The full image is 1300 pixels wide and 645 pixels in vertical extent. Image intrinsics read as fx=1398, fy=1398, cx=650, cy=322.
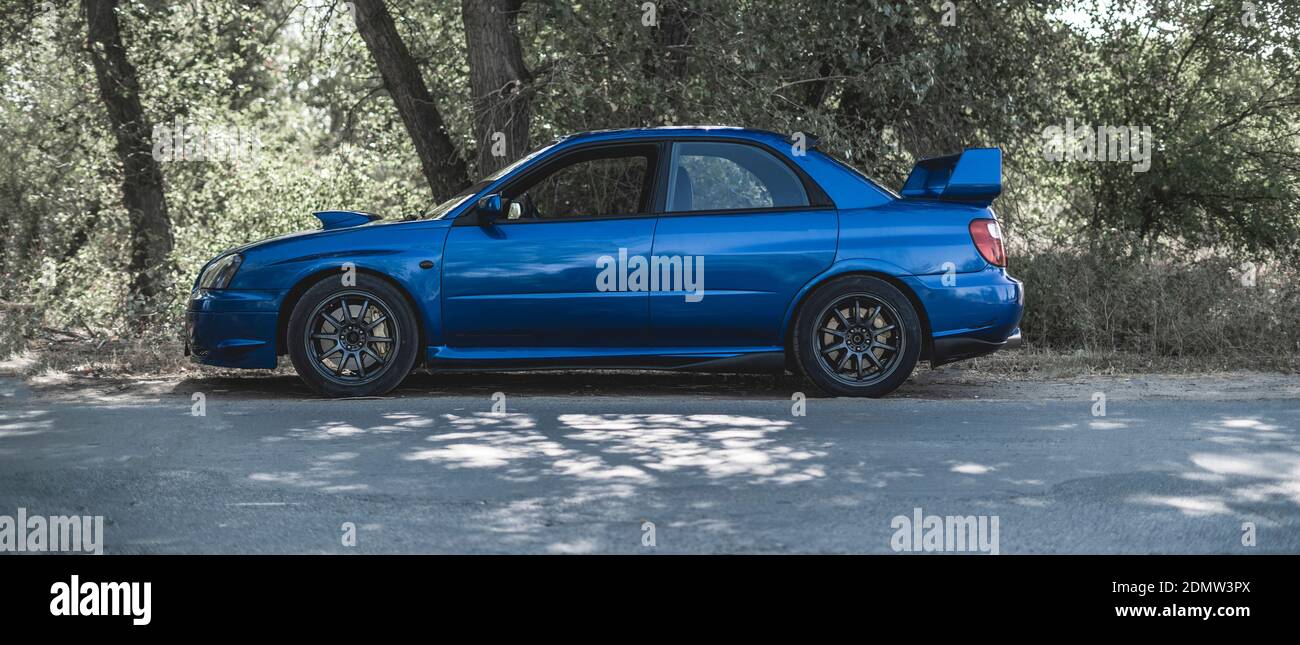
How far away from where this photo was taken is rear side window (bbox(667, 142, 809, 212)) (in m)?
9.15

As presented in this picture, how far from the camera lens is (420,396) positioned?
29.9 ft

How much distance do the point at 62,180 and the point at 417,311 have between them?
12.3 m

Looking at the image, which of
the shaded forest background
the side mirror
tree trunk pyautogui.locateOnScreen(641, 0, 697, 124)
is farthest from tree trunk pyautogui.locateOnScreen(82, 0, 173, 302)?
the side mirror

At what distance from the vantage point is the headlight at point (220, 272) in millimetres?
9141

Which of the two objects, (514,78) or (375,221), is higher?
(514,78)

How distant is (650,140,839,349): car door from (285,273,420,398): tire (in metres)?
1.63

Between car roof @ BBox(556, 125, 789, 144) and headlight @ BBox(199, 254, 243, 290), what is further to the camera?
car roof @ BBox(556, 125, 789, 144)

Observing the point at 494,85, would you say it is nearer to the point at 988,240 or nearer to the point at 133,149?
the point at 988,240

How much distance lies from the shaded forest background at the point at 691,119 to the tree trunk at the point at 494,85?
0.09ft

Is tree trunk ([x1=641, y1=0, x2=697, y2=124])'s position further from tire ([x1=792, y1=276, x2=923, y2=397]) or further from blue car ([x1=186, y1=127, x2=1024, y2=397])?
tire ([x1=792, y1=276, x2=923, y2=397])

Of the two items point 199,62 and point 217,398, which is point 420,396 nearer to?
point 217,398

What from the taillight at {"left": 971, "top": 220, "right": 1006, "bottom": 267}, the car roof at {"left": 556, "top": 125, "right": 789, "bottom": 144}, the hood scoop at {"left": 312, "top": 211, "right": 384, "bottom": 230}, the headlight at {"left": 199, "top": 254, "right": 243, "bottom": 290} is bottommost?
the headlight at {"left": 199, "top": 254, "right": 243, "bottom": 290}

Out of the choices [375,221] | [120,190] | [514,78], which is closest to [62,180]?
[120,190]

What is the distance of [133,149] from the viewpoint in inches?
723
